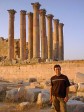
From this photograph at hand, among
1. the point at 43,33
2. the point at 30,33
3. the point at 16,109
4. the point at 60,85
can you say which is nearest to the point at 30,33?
the point at 30,33

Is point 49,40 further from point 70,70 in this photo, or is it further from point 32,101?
point 32,101

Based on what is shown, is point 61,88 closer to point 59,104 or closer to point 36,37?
point 59,104

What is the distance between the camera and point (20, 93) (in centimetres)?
1225

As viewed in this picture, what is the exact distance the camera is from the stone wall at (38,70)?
26453mm

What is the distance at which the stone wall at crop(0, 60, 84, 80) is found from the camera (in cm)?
2645

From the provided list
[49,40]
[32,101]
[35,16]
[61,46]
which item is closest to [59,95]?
[32,101]

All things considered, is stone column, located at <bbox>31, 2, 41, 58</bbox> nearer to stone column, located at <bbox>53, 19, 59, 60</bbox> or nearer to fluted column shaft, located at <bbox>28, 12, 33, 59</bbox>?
fluted column shaft, located at <bbox>28, 12, 33, 59</bbox>

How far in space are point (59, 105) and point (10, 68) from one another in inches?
967

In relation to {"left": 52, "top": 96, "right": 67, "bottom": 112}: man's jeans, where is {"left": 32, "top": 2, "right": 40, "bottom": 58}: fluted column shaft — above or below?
above

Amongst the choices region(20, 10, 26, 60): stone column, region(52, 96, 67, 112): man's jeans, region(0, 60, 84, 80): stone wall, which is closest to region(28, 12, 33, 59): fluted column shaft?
region(20, 10, 26, 60): stone column

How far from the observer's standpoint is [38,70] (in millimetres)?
29547

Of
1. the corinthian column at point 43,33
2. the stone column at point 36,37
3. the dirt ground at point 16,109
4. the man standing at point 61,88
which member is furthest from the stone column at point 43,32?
the man standing at point 61,88

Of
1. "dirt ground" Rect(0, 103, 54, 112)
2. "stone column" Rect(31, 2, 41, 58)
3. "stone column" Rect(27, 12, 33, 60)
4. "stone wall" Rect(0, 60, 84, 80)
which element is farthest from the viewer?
"stone column" Rect(27, 12, 33, 60)

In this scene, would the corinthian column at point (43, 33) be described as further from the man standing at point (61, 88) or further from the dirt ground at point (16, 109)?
the man standing at point (61, 88)
